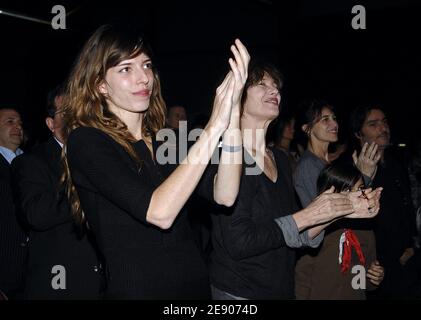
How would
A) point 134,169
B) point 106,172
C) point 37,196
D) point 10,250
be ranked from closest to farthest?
point 106,172 → point 134,169 → point 37,196 → point 10,250

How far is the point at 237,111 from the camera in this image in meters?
1.45

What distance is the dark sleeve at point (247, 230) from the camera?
180cm

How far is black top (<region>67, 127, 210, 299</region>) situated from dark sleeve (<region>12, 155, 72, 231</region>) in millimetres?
744

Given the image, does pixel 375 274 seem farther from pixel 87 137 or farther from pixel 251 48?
pixel 251 48

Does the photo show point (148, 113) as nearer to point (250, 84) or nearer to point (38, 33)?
point (250, 84)

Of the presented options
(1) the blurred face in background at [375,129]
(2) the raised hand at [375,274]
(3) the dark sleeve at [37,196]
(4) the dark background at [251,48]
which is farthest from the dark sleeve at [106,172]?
(4) the dark background at [251,48]

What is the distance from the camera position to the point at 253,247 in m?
1.80

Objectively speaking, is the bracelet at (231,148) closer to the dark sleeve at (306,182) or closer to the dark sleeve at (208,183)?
the dark sleeve at (208,183)

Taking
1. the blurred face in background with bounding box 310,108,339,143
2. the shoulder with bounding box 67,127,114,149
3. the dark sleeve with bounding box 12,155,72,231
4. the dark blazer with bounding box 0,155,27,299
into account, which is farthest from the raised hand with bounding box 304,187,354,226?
the dark blazer with bounding box 0,155,27,299

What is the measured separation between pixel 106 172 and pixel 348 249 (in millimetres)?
1604

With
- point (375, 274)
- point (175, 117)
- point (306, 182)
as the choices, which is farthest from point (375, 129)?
point (175, 117)

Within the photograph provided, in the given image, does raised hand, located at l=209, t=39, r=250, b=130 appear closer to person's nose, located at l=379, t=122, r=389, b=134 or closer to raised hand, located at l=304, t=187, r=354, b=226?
raised hand, located at l=304, t=187, r=354, b=226

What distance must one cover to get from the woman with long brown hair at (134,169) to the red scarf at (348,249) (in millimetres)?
1158

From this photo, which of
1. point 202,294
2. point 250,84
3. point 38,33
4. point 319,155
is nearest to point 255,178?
point 250,84
